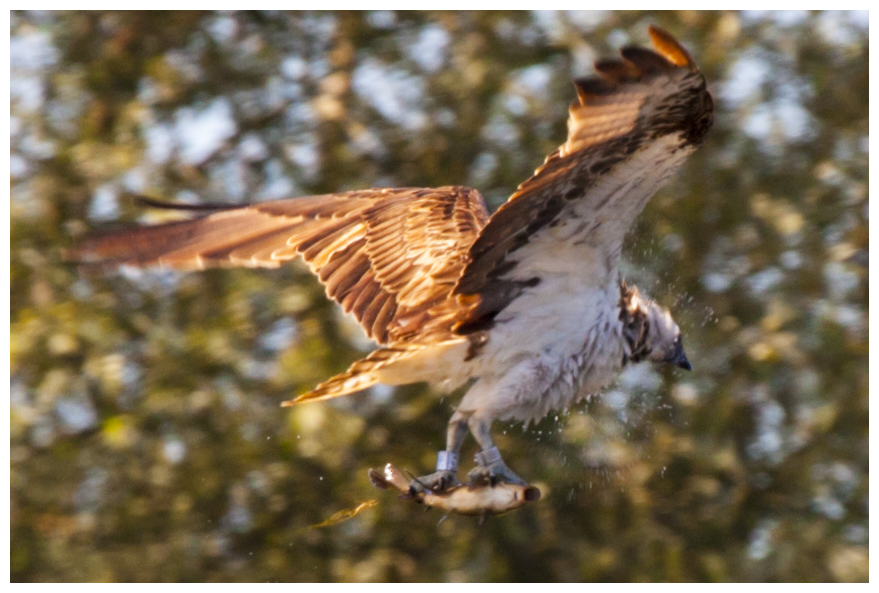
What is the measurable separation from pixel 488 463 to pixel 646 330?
86cm

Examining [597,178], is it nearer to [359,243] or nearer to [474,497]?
[474,497]

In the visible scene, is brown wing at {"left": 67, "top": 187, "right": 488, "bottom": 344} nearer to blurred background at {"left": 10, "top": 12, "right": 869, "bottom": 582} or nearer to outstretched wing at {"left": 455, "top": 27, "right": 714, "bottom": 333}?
outstretched wing at {"left": 455, "top": 27, "right": 714, "bottom": 333}

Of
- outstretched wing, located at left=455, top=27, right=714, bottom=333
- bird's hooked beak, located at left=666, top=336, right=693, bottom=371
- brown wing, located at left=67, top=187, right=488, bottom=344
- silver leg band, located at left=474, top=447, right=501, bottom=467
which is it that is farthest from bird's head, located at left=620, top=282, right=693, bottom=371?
silver leg band, located at left=474, top=447, right=501, bottom=467

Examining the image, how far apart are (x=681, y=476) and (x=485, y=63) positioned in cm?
216

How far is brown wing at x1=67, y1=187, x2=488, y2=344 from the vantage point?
3998mm

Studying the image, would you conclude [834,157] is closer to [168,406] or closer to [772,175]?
[772,175]

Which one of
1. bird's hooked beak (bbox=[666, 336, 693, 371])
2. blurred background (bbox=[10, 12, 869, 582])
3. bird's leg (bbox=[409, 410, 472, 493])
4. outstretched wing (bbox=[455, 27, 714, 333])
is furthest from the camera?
blurred background (bbox=[10, 12, 869, 582])

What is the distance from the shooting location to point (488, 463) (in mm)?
Result: 3578

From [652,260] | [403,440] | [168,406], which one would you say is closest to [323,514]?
[403,440]

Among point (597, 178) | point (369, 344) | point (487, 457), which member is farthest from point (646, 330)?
point (369, 344)

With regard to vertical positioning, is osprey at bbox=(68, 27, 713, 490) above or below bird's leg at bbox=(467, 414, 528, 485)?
above

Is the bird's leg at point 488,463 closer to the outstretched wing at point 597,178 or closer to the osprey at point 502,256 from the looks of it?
the osprey at point 502,256

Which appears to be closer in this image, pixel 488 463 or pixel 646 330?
pixel 488 463

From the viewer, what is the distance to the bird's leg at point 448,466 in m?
3.56
